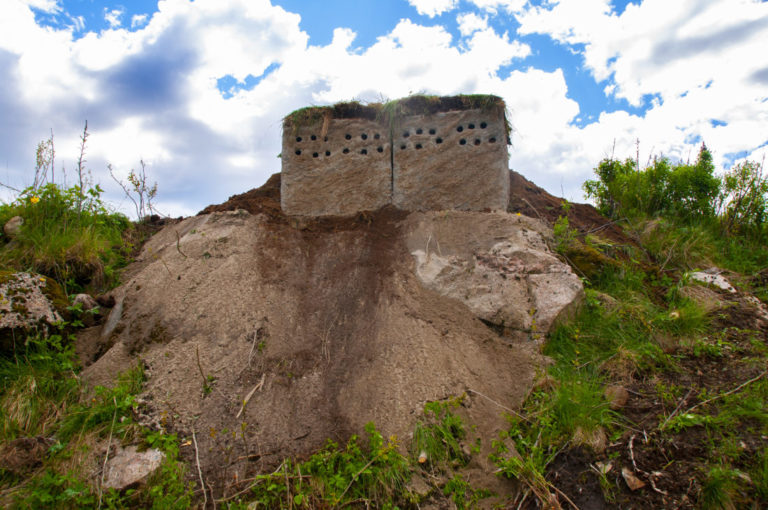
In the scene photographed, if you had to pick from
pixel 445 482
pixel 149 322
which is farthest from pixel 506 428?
pixel 149 322

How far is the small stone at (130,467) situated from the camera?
339cm

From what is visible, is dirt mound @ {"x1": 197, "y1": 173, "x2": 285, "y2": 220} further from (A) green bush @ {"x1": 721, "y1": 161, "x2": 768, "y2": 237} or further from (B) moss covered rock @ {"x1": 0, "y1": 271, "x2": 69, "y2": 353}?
(A) green bush @ {"x1": 721, "y1": 161, "x2": 768, "y2": 237}

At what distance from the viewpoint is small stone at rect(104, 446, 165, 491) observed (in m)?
3.39

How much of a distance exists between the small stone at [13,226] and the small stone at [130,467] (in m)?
4.32

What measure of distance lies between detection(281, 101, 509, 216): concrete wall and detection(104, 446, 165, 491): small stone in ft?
12.6

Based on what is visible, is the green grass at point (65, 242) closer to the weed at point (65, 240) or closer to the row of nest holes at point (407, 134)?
the weed at point (65, 240)

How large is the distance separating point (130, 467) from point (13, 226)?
4.67 metres

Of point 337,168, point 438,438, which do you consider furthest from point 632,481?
point 337,168

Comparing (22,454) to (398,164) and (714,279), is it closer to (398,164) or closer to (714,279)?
(398,164)

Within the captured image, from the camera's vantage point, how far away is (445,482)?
→ 11.2ft

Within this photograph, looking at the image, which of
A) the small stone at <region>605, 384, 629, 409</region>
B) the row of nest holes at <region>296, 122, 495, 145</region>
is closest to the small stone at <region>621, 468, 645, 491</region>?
the small stone at <region>605, 384, 629, 409</region>

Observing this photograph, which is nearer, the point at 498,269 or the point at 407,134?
the point at 498,269

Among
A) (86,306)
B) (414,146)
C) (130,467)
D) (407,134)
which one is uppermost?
(407,134)

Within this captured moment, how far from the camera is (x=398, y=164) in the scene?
6.51m
